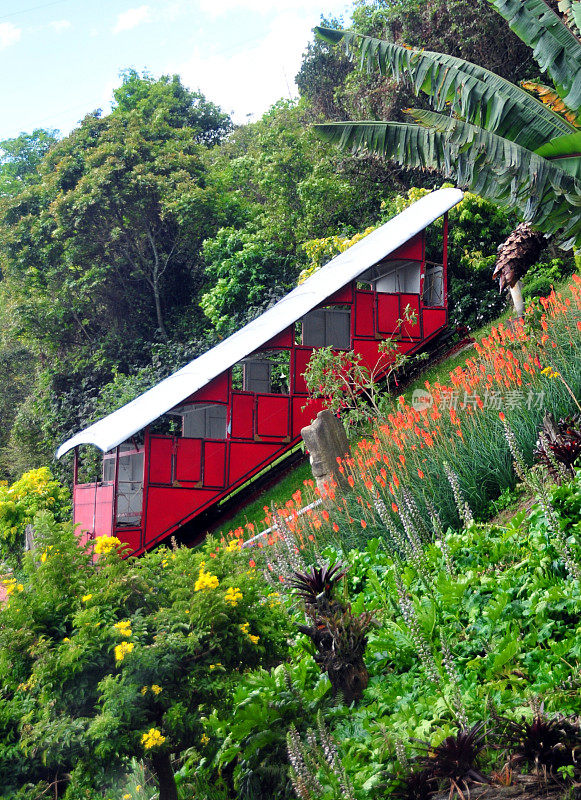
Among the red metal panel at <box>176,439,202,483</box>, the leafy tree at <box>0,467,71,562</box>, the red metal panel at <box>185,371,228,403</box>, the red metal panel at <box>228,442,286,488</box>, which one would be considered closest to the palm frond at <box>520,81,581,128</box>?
the red metal panel at <box>185,371,228,403</box>

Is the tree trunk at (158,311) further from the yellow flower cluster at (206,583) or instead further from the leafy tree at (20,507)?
the yellow flower cluster at (206,583)

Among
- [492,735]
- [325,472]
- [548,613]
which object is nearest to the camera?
[492,735]

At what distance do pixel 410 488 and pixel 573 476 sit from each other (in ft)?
6.20

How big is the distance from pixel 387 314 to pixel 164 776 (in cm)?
1198

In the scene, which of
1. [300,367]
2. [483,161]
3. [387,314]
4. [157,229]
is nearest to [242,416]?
[300,367]

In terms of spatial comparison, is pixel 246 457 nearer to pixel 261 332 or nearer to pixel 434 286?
pixel 261 332

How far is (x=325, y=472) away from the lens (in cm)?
908

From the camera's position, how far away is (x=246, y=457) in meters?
13.7

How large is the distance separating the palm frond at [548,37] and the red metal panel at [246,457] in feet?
25.9

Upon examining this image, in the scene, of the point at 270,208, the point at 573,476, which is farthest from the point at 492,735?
the point at 270,208

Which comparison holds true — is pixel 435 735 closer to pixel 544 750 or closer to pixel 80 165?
pixel 544 750

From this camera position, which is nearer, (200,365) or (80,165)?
(200,365)

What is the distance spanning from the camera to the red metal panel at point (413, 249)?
51.4ft

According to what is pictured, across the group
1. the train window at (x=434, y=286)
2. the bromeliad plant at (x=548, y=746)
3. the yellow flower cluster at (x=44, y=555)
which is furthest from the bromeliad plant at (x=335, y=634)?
the train window at (x=434, y=286)
